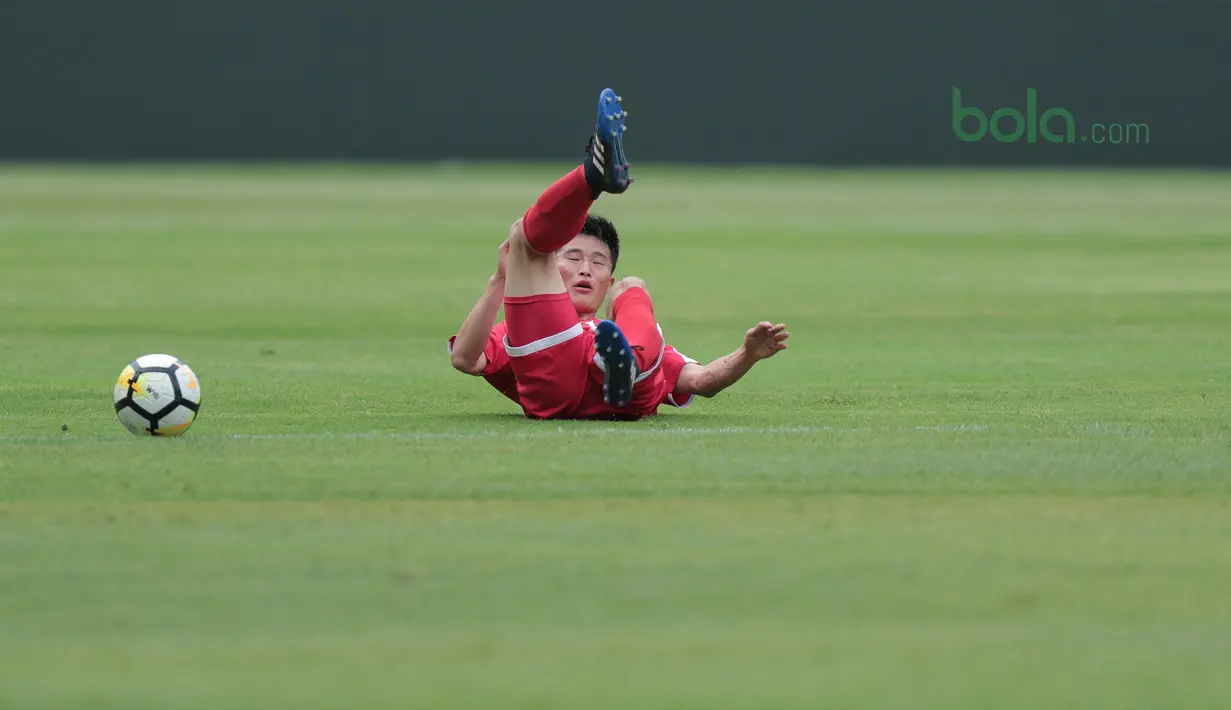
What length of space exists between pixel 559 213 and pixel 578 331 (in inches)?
19.0

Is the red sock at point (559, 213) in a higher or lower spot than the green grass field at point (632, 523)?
higher

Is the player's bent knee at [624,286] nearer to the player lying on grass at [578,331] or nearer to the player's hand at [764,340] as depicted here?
the player lying on grass at [578,331]

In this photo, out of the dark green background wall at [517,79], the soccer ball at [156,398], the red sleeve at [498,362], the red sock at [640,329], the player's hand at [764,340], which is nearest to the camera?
the soccer ball at [156,398]

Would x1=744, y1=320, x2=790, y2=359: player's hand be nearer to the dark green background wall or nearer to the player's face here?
the player's face

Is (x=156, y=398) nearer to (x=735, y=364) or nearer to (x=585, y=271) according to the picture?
(x=585, y=271)

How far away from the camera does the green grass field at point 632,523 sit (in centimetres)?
359

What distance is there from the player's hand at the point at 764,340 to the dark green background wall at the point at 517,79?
1067 inches

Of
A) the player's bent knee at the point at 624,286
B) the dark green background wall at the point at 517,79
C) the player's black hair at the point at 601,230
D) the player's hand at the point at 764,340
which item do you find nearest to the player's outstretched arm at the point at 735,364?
the player's hand at the point at 764,340

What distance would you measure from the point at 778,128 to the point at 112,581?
30.7m

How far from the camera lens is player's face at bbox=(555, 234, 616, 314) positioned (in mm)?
7551

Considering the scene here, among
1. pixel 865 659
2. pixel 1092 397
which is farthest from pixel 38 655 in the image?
pixel 1092 397

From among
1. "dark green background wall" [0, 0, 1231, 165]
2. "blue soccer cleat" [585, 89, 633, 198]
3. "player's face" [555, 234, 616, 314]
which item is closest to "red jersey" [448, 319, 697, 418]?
"player's face" [555, 234, 616, 314]

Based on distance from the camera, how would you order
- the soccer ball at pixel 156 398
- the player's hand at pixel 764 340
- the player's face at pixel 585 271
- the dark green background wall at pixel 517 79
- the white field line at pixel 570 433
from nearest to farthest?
the soccer ball at pixel 156 398 → the white field line at pixel 570 433 → the player's hand at pixel 764 340 → the player's face at pixel 585 271 → the dark green background wall at pixel 517 79

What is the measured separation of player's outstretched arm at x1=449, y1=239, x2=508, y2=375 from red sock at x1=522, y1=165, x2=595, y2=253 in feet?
0.87
